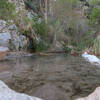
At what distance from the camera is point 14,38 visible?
11500 millimetres

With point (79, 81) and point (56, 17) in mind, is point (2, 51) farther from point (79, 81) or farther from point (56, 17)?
point (56, 17)

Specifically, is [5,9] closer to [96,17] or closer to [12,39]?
[12,39]

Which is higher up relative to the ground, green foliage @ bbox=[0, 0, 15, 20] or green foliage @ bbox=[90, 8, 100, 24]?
green foliage @ bbox=[0, 0, 15, 20]

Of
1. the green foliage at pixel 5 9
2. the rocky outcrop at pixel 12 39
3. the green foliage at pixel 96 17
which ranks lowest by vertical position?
the rocky outcrop at pixel 12 39

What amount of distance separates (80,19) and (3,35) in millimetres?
9627

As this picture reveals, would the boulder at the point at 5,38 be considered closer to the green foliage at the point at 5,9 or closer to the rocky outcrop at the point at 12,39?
the rocky outcrop at the point at 12,39

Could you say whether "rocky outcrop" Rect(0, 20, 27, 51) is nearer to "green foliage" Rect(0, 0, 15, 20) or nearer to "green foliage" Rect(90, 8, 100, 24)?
"green foliage" Rect(0, 0, 15, 20)

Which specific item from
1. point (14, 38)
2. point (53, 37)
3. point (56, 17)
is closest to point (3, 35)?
point (14, 38)

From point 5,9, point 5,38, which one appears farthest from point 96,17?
point 5,9

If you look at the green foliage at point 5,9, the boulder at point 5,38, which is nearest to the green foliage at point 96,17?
the boulder at point 5,38

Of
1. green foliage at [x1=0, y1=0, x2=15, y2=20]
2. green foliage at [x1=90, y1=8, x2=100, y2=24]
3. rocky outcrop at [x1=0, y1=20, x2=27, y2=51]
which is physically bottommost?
rocky outcrop at [x1=0, y1=20, x2=27, y2=51]

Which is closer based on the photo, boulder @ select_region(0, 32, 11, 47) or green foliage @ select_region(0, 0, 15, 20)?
green foliage @ select_region(0, 0, 15, 20)

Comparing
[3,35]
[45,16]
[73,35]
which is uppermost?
[45,16]

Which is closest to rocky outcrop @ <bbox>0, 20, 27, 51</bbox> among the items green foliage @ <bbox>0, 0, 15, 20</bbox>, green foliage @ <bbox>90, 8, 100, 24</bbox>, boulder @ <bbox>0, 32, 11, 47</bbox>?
boulder @ <bbox>0, 32, 11, 47</bbox>
